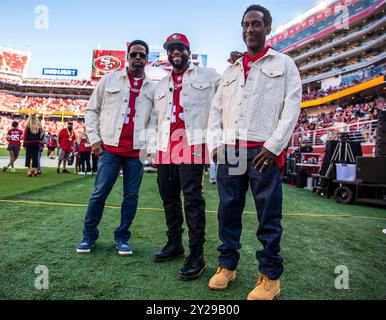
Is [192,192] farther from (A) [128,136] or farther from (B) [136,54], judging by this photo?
(B) [136,54]

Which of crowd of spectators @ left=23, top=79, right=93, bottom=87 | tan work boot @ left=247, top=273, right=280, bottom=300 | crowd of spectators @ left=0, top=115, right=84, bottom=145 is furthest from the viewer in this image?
crowd of spectators @ left=23, top=79, right=93, bottom=87

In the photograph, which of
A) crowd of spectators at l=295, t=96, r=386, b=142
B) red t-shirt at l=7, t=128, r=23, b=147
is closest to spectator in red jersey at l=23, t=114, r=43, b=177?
red t-shirt at l=7, t=128, r=23, b=147

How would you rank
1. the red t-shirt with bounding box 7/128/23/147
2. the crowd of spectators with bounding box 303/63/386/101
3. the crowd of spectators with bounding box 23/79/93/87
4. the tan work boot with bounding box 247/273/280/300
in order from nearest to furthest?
the tan work boot with bounding box 247/273/280/300 < the red t-shirt with bounding box 7/128/23/147 < the crowd of spectators with bounding box 303/63/386/101 < the crowd of spectators with bounding box 23/79/93/87

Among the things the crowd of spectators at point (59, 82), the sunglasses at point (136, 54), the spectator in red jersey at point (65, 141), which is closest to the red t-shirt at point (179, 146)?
the sunglasses at point (136, 54)

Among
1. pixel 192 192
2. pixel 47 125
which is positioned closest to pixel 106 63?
pixel 47 125

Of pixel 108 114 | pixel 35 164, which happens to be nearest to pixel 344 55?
pixel 35 164

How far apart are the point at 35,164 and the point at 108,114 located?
7.12 metres

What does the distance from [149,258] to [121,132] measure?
3.73ft

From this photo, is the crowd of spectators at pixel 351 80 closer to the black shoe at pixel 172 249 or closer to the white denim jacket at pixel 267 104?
the white denim jacket at pixel 267 104

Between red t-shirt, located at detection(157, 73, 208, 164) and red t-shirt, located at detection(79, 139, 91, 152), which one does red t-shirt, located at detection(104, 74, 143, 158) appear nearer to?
red t-shirt, located at detection(157, 73, 208, 164)

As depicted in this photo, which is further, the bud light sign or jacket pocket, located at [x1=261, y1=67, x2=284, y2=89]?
the bud light sign

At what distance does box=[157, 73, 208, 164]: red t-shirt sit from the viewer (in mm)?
2377

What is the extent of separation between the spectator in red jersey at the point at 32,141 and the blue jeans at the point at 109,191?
680 centimetres

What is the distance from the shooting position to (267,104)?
6.74ft
